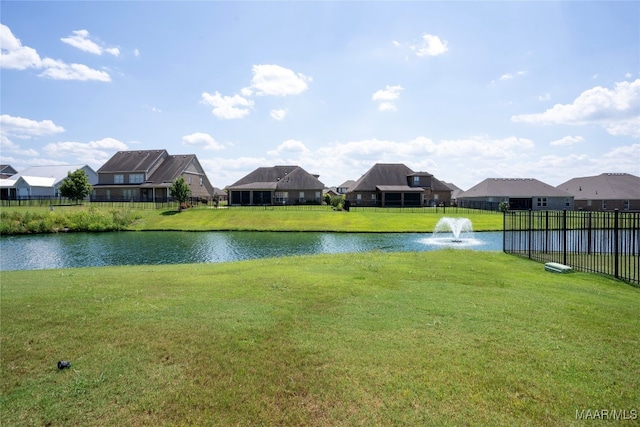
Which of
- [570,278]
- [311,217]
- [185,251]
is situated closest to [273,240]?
[185,251]

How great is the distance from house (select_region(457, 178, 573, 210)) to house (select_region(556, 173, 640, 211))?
2853 mm

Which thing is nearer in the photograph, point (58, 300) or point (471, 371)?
point (471, 371)

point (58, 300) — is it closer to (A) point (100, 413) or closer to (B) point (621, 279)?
(A) point (100, 413)

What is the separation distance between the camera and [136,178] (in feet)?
210

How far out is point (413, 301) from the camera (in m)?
8.78

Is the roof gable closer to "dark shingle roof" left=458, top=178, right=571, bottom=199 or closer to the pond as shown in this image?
"dark shingle roof" left=458, top=178, right=571, bottom=199

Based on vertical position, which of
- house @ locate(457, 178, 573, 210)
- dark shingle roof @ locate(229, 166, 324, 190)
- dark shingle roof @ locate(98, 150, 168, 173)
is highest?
dark shingle roof @ locate(98, 150, 168, 173)

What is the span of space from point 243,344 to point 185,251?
21.8 meters

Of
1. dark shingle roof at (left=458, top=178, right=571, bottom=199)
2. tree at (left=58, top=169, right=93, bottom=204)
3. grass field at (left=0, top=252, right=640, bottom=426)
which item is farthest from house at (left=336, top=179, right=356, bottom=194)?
grass field at (left=0, top=252, right=640, bottom=426)

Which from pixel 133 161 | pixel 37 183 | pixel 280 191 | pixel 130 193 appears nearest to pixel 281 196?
pixel 280 191

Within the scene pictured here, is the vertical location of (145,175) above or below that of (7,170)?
below

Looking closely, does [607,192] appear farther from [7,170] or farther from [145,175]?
[7,170]

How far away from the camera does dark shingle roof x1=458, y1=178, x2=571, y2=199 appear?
6662 cm

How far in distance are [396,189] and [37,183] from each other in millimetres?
66903
